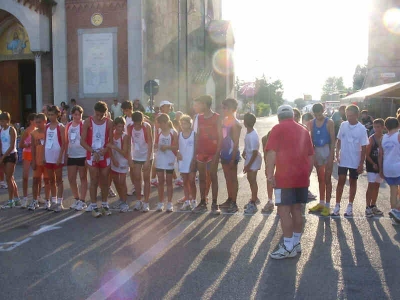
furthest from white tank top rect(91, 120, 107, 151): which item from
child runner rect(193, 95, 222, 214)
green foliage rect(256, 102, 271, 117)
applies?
green foliage rect(256, 102, 271, 117)

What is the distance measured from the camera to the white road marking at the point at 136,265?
4.66m

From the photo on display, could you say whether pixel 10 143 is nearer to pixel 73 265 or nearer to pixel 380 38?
pixel 73 265

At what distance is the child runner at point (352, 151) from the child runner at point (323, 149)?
0.81ft

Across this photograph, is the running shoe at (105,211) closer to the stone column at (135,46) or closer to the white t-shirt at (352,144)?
the white t-shirt at (352,144)

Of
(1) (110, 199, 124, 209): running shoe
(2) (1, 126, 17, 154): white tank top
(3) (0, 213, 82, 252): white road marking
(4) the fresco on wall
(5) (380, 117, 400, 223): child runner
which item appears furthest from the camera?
(4) the fresco on wall

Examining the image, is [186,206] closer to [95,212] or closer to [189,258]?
[95,212]

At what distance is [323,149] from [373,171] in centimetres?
91

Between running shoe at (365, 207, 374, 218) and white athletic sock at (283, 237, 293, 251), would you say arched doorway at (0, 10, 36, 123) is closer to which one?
running shoe at (365, 207, 374, 218)

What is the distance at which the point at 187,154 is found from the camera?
8.56m

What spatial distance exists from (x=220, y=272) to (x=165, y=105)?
6170 millimetres

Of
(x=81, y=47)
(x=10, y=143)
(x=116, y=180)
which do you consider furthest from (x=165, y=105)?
(x=81, y=47)

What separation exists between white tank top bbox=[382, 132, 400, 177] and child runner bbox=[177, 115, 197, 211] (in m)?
3.19

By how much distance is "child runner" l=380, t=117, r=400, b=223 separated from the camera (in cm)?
772

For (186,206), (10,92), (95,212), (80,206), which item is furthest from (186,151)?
(10,92)
